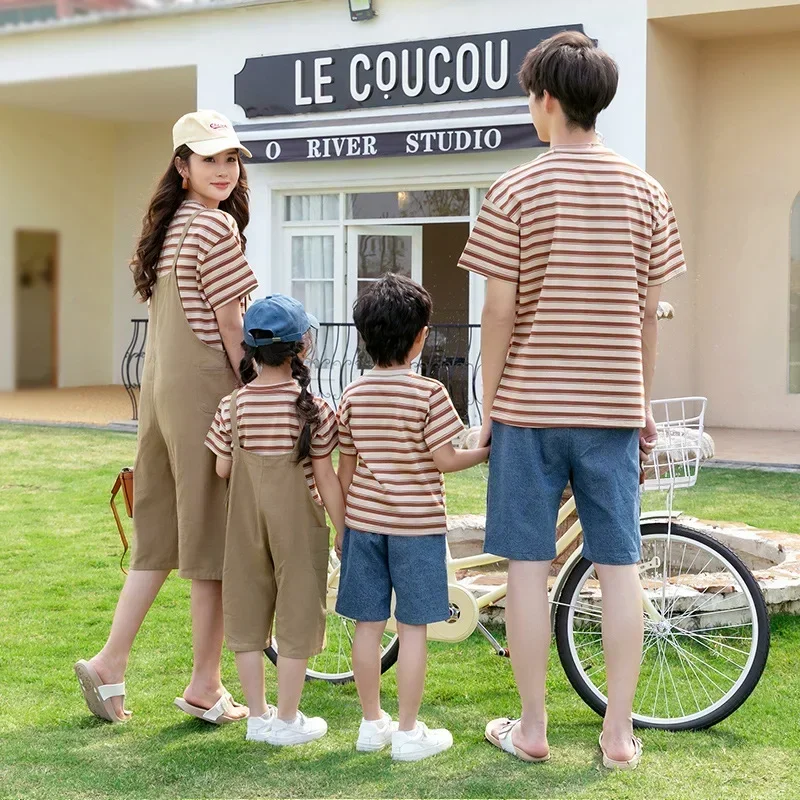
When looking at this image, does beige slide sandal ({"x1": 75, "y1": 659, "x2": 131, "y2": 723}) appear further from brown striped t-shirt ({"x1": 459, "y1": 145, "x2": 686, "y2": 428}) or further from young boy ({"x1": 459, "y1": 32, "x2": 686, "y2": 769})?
brown striped t-shirt ({"x1": 459, "y1": 145, "x2": 686, "y2": 428})

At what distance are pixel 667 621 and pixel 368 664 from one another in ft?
2.86

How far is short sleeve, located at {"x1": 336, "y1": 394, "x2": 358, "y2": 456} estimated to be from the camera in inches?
117

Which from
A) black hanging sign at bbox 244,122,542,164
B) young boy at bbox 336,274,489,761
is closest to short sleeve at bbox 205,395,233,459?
young boy at bbox 336,274,489,761

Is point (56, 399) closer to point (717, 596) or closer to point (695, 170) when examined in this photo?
point (695, 170)

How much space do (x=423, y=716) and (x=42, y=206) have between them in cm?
1278

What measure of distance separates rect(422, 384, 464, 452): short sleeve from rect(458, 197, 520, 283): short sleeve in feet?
1.03

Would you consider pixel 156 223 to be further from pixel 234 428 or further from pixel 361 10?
pixel 361 10

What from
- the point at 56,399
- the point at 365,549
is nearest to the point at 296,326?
the point at 365,549

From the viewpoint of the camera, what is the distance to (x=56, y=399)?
542 inches

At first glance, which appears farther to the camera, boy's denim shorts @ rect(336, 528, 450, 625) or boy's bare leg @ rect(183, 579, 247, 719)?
boy's bare leg @ rect(183, 579, 247, 719)

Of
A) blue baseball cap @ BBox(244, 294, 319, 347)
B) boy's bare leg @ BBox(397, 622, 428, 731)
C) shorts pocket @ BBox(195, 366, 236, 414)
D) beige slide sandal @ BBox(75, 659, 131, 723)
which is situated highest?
blue baseball cap @ BBox(244, 294, 319, 347)

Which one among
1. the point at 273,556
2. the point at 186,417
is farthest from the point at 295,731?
the point at 186,417

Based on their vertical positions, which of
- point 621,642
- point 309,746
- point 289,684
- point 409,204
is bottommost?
point 309,746

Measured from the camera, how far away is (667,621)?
3.33 m
